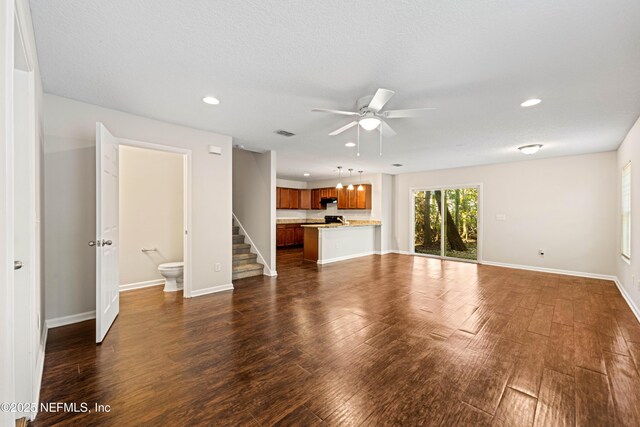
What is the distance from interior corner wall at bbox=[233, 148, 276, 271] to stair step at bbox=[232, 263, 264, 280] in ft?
0.72

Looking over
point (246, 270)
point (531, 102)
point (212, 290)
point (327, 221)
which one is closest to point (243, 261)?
point (246, 270)

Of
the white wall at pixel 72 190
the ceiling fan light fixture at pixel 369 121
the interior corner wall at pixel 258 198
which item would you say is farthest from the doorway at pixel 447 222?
the white wall at pixel 72 190

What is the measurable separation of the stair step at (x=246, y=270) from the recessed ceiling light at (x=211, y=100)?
312cm

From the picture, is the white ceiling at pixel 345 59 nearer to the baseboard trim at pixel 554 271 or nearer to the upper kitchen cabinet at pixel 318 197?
the baseboard trim at pixel 554 271

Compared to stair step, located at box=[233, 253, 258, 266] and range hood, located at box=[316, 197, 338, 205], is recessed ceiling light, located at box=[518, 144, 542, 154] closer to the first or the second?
stair step, located at box=[233, 253, 258, 266]

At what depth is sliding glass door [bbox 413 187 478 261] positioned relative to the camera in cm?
700

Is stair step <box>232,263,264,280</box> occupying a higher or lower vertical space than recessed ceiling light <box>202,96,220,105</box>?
lower

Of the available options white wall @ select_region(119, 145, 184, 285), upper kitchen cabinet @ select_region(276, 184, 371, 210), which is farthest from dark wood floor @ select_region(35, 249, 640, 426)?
upper kitchen cabinet @ select_region(276, 184, 371, 210)

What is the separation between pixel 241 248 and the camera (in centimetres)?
557

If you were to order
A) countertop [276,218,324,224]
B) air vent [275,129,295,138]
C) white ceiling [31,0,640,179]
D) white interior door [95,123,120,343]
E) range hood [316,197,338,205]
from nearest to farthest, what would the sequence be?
white ceiling [31,0,640,179], white interior door [95,123,120,343], air vent [275,129,295,138], range hood [316,197,338,205], countertop [276,218,324,224]

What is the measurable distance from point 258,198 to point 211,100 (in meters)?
2.70

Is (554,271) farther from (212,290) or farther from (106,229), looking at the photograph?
(106,229)

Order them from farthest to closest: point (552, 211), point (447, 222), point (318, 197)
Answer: point (318, 197) < point (447, 222) < point (552, 211)

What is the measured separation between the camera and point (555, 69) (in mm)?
2232
